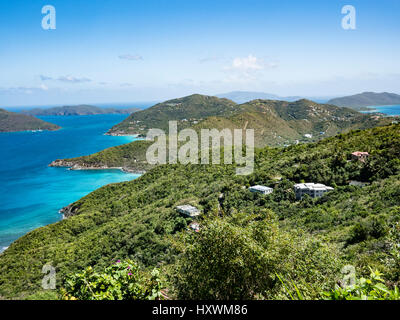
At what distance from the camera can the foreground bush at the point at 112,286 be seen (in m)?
3.33

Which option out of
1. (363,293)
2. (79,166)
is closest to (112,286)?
(363,293)

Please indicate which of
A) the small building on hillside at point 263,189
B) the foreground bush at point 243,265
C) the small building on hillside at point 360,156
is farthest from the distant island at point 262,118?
the foreground bush at point 243,265

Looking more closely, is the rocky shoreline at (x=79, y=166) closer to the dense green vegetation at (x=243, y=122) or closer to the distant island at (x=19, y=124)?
the dense green vegetation at (x=243, y=122)

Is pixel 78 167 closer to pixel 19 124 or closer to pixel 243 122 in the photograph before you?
pixel 243 122

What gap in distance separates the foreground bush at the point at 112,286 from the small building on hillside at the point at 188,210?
19295mm

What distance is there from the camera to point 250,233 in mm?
5438

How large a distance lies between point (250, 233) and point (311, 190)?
17.1 meters

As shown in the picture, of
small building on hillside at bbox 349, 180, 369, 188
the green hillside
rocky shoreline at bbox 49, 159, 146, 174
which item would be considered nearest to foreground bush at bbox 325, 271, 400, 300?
small building on hillside at bbox 349, 180, 369, 188

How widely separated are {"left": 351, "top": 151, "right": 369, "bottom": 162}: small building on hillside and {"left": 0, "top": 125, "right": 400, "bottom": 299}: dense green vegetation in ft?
2.07

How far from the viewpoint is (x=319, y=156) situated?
26.9 m

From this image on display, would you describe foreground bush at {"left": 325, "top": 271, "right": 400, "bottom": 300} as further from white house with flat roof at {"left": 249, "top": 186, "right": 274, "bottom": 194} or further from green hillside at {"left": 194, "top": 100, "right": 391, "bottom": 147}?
green hillside at {"left": 194, "top": 100, "right": 391, "bottom": 147}

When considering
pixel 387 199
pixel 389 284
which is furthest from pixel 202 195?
pixel 389 284
